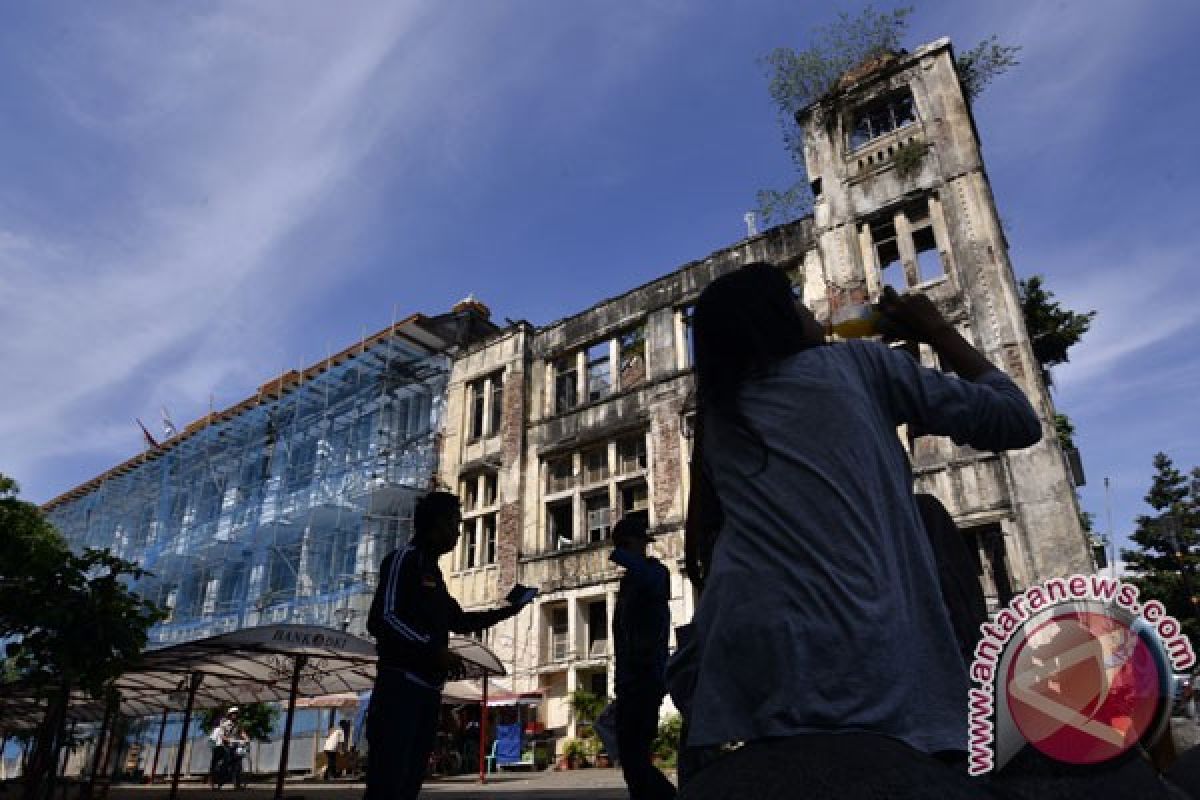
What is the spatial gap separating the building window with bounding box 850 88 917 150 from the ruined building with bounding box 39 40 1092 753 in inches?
2.2

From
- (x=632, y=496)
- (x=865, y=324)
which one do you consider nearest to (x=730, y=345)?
(x=865, y=324)

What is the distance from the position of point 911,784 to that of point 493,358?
2519cm

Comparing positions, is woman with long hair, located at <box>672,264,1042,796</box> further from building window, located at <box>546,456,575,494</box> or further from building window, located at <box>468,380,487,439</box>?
building window, located at <box>468,380,487,439</box>

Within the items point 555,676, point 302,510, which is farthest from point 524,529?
point 302,510

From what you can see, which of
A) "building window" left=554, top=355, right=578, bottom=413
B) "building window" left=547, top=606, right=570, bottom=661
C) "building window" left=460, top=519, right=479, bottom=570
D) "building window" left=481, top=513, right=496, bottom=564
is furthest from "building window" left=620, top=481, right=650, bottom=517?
"building window" left=460, top=519, right=479, bottom=570

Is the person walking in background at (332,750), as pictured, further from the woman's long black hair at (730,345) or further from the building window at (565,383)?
the woman's long black hair at (730,345)

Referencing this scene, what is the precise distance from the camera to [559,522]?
22625 millimetres

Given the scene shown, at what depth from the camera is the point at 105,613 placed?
30.8 feet

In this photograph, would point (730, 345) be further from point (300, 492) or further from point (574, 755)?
point (300, 492)

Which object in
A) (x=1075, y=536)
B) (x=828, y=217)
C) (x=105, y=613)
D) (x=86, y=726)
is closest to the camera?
(x=105, y=613)

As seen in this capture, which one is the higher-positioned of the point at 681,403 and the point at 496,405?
the point at 496,405

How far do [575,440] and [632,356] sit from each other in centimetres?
369

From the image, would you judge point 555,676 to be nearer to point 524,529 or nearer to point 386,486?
point 524,529

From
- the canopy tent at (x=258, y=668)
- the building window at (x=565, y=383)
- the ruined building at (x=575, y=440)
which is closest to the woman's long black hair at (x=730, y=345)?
the canopy tent at (x=258, y=668)
